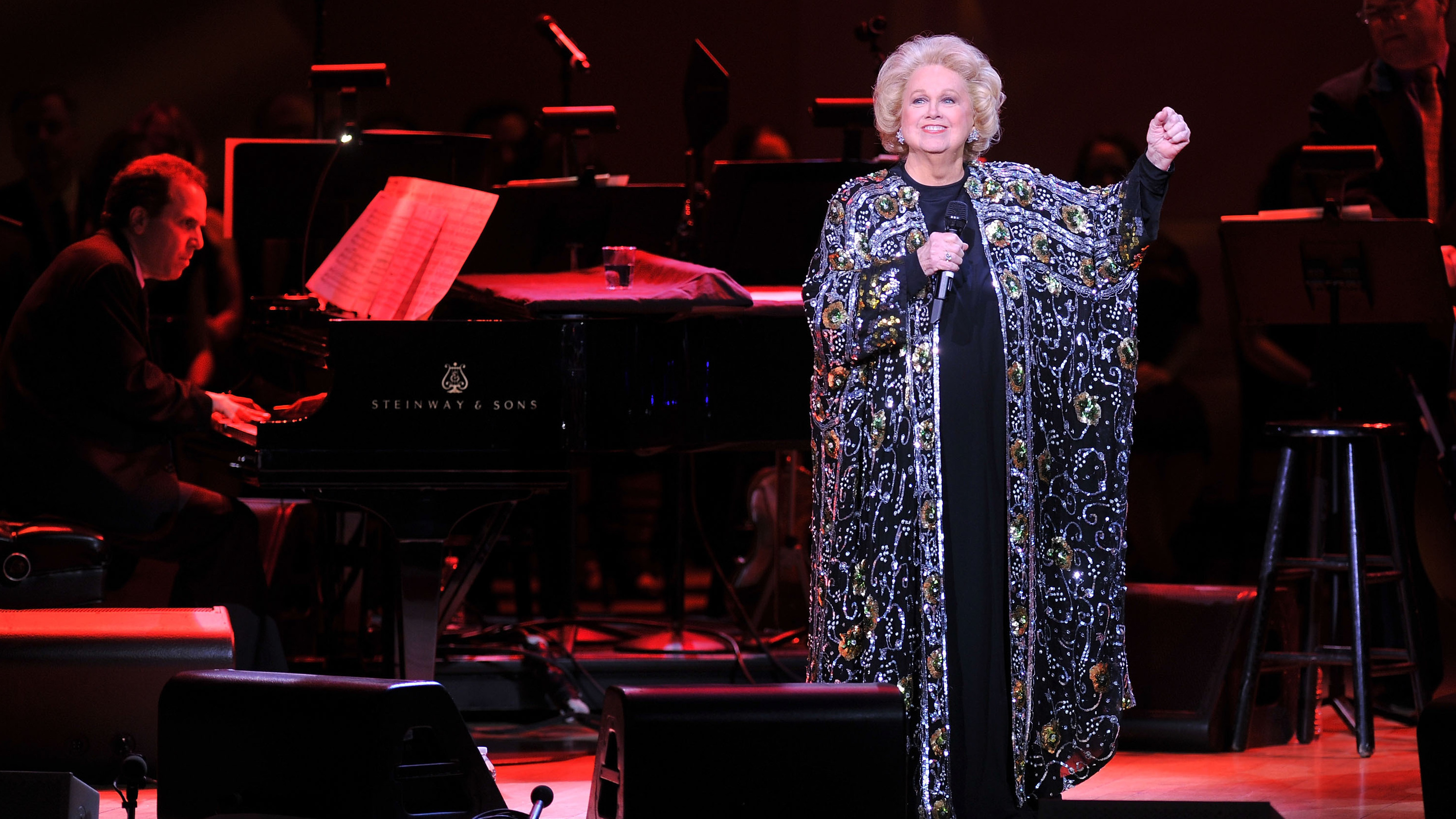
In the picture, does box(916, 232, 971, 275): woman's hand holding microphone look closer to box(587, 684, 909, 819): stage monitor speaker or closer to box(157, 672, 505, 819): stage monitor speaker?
box(587, 684, 909, 819): stage monitor speaker

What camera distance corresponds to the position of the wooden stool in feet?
13.2

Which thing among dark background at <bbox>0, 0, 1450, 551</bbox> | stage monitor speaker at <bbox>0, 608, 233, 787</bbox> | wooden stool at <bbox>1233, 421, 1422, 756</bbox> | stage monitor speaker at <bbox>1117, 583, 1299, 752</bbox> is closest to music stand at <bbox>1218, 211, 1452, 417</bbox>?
wooden stool at <bbox>1233, 421, 1422, 756</bbox>

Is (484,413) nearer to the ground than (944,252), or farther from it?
nearer to the ground

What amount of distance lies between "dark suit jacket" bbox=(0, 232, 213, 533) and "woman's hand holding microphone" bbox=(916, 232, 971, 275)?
2080 millimetres

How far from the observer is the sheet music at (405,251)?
3758 mm

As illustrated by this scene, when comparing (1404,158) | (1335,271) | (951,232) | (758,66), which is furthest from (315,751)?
(758,66)

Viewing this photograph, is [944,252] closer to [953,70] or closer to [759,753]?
[953,70]

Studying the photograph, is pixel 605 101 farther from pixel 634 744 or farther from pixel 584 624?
pixel 634 744

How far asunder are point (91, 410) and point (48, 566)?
1.47ft

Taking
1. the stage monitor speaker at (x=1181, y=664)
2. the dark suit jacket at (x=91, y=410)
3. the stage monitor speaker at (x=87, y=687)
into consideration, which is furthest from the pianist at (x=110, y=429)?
the stage monitor speaker at (x=1181, y=664)

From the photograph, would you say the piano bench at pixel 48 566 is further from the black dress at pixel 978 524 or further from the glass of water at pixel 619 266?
Result: the black dress at pixel 978 524

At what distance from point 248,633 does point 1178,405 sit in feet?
11.5

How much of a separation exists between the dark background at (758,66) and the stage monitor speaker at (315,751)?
3.97 metres

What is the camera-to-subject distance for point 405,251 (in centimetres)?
384
